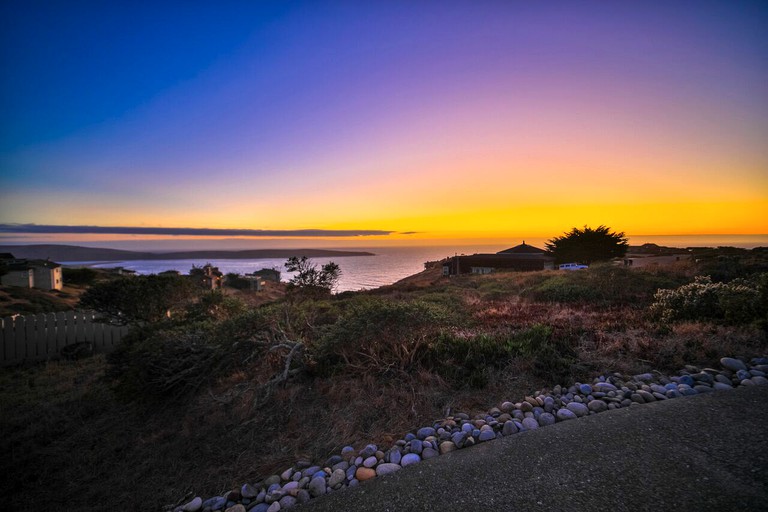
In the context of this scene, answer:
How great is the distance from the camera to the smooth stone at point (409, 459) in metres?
2.88

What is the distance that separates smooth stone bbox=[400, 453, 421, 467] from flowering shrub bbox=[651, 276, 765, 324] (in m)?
6.49

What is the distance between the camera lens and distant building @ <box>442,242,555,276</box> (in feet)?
117

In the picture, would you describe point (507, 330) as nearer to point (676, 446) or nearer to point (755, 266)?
point (676, 446)

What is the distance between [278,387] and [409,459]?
2749 mm

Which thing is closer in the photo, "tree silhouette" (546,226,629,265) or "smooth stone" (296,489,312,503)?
"smooth stone" (296,489,312,503)

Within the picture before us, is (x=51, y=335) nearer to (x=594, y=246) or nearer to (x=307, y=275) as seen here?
(x=307, y=275)

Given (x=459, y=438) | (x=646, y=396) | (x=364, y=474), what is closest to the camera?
(x=364, y=474)

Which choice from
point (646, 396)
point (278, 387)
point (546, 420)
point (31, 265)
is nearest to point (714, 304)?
point (646, 396)

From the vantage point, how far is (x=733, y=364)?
409cm

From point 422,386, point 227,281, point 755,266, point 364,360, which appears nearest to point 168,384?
point 364,360


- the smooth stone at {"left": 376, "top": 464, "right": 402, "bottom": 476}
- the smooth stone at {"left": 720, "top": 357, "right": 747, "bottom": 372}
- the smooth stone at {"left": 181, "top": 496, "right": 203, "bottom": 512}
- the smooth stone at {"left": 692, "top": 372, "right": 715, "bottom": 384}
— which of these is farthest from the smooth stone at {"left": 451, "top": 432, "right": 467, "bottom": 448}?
the smooth stone at {"left": 720, "top": 357, "right": 747, "bottom": 372}

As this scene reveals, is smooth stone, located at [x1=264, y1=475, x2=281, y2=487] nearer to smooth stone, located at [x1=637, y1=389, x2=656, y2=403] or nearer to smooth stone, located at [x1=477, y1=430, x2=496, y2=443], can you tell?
smooth stone, located at [x1=477, y1=430, x2=496, y2=443]

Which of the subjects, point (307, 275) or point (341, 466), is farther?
point (307, 275)

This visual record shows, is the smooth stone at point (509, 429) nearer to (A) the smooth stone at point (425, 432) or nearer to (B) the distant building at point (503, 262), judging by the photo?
(A) the smooth stone at point (425, 432)
